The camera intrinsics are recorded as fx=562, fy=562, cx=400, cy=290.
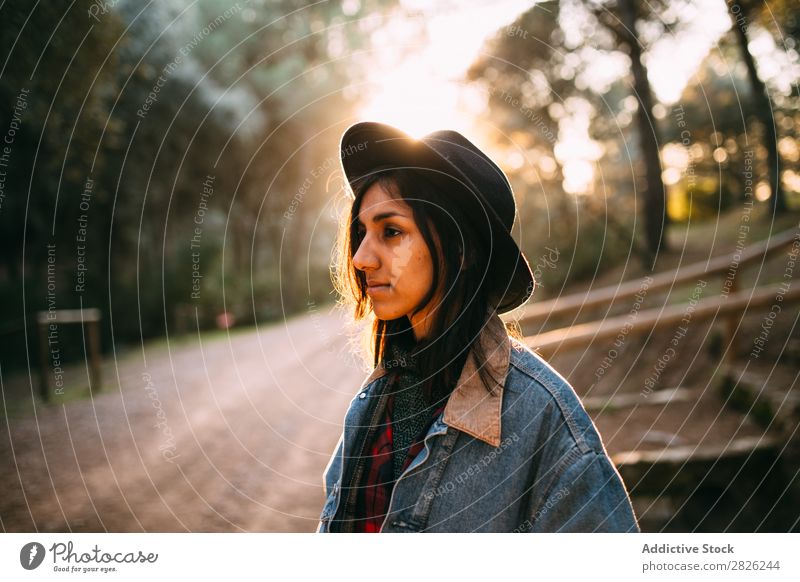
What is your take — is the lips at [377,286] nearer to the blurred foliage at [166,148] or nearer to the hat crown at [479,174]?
the hat crown at [479,174]

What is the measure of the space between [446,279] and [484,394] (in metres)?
0.33

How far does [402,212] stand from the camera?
4.99ft

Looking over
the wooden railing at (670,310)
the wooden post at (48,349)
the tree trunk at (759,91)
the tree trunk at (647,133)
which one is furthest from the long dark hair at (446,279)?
the wooden post at (48,349)

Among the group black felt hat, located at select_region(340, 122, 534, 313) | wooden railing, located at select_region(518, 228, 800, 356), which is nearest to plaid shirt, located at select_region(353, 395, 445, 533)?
black felt hat, located at select_region(340, 122, 534, 313)

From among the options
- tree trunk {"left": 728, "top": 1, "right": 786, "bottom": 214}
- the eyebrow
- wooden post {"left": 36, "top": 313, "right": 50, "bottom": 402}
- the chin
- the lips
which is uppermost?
tree trunk {"left": 728, "top": 1, "right": 786, "bottom": 214}

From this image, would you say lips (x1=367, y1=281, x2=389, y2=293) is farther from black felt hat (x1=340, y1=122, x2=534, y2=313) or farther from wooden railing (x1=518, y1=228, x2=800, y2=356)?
wooden railing (x1=518, y1=228, x2=800, y2=356)

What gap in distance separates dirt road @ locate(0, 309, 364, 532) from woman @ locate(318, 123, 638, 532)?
7.62 feet

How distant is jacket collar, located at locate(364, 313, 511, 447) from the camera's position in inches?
55.1

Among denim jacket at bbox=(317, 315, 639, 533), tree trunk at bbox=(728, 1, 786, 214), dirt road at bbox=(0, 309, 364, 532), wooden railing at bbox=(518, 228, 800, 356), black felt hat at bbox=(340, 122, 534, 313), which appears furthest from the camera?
tree trunk at bbox=(728, 1, 786, 214)

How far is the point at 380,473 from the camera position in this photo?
1.58 metres

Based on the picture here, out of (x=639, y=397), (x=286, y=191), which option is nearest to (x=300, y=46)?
(x=286, y=191)

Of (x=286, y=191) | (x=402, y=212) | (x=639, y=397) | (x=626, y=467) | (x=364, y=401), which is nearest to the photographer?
(x=402, y=212)
